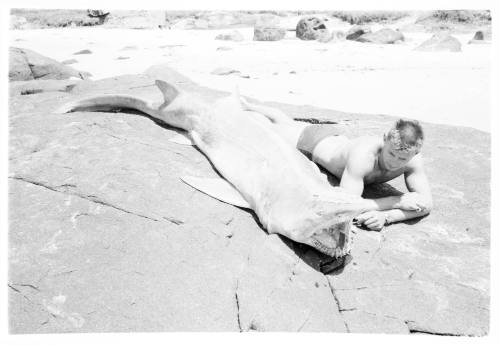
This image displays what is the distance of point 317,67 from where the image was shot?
36.1ft

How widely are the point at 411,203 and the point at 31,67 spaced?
25.0ft

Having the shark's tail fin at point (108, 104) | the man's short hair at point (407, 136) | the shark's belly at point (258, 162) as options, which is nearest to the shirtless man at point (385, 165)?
the man's short hair at point (407, 136)

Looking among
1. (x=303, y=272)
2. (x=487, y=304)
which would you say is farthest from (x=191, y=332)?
(x=487, y=304)

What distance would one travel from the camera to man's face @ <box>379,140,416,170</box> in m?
3.92

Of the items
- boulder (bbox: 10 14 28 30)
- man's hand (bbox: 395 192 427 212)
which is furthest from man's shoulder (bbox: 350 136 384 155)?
boulder (bbox: 10 14 28 30)

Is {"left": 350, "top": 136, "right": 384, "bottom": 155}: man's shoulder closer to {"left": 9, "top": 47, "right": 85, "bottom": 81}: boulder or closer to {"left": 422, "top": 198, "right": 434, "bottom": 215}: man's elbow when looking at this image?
{"left": 422, "top": 198, "right": 434, "bottom": 215}: man's elbow

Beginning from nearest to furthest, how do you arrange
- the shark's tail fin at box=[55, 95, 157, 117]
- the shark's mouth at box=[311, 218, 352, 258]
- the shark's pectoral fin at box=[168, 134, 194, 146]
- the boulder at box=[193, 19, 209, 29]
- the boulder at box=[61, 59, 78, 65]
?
1. the shark's mouth at box=[311, 218, 352, 258]
2. the shark's pectoral fin at box=[168, 134, 194, 146]
3. the shark's tail fin at box=[55, 95, 157, 117]
4. the boulder at box=[61, 59, 78, 65]
5. the boulder at box=[193, 19, 209, 29]

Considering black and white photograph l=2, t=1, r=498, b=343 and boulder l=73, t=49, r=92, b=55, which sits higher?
boulder l=73, t=49, r=92, b=55

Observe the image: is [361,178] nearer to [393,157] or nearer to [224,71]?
[393,157]

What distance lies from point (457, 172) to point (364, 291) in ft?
7.85

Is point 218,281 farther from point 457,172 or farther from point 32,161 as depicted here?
point 457,172

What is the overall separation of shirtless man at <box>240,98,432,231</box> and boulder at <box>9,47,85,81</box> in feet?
20.9

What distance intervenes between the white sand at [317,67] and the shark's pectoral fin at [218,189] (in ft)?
13.6

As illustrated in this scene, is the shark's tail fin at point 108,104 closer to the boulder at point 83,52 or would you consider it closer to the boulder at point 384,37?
the boulder at point 83,52
